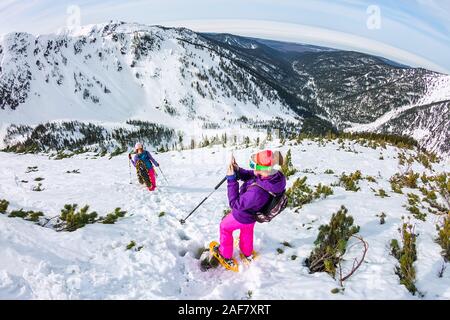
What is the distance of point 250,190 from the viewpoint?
6.30 meters

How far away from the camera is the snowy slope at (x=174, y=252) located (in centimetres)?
599

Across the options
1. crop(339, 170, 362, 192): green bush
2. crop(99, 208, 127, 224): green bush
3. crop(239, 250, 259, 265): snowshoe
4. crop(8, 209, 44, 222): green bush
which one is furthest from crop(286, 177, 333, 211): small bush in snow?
crop(8, 209, 44, 222): green bush

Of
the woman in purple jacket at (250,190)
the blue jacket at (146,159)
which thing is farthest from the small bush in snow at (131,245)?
the blue jacket at (146,159)

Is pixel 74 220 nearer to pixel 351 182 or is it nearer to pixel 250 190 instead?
pixel 250 190

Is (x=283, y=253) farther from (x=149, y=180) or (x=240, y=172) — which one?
(x=149, y=180)

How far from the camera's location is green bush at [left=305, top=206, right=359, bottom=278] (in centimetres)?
679

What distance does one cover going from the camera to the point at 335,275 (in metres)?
6.45

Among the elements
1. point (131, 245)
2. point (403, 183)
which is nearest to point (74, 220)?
point (131, 245)

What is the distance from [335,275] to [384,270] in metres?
1.01

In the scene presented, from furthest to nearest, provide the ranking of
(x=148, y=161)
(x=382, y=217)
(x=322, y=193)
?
(x=148, y=161), (x=322, y=193), (x=382, y=217)

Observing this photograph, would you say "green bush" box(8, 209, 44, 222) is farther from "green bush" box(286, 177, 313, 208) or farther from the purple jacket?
"green bush" box(286, 177, 313, 208)

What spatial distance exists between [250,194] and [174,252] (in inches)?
112

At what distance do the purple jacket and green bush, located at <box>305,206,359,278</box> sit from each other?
1.67 m
